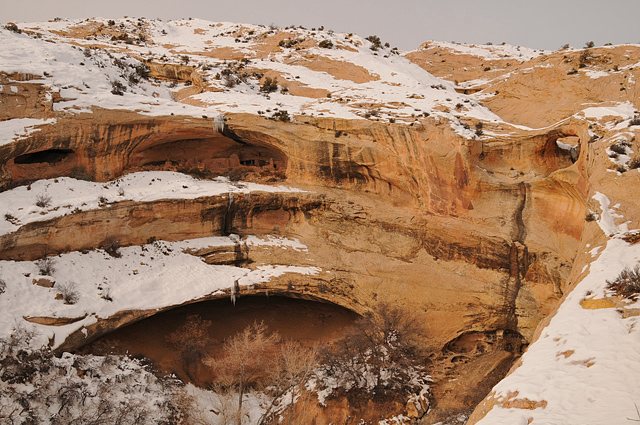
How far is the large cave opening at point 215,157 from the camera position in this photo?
70.0 ft

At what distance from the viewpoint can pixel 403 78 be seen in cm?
2384

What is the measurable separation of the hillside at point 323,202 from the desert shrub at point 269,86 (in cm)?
192

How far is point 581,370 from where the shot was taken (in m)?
6.37

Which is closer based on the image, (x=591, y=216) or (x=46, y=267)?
(x=591, y=216)

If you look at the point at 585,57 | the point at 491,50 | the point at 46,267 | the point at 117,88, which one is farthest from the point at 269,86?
the point at 491,50

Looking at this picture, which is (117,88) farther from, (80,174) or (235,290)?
(235,290)

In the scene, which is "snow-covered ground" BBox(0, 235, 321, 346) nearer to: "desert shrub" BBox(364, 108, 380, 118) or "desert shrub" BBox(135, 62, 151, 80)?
"desert shrub" BBox(364, 108, 380, 118)

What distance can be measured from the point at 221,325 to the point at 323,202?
23.1 ft

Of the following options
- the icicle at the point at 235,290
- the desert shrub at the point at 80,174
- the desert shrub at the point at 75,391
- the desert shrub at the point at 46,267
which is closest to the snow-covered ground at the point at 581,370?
the desert shrub at the point at 75,391

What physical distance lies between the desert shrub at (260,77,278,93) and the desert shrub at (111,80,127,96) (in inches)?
273

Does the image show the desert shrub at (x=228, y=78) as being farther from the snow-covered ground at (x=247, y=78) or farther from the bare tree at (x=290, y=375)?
the bare tree at (x=290, y=375)

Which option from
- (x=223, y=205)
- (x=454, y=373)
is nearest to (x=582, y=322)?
(x=454, y=373)

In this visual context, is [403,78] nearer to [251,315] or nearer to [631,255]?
[251,315]

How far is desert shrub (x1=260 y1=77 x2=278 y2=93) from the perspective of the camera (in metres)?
24.5
